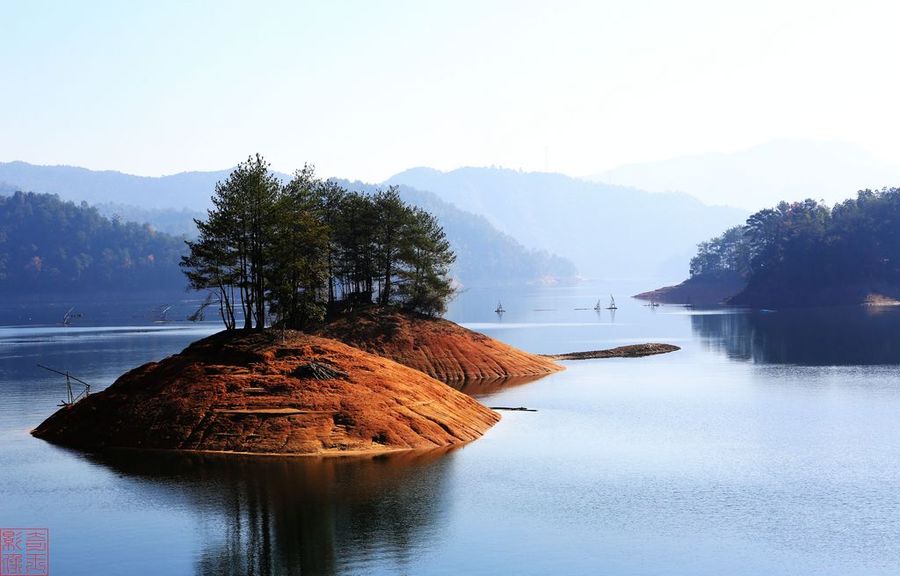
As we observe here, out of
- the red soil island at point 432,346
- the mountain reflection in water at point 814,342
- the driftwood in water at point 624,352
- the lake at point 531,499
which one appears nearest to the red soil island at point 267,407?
the lake at point 531,499

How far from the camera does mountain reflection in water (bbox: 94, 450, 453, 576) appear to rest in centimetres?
4622

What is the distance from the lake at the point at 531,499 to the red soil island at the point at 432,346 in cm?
2094

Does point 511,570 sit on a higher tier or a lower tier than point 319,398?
lower

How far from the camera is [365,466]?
213 ft

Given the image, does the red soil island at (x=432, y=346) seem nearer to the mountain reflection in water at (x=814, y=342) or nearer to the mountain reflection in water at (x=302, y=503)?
the mountain reflection in water at (x=814, y=342)

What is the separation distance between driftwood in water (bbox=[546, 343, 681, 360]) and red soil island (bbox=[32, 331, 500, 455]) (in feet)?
208

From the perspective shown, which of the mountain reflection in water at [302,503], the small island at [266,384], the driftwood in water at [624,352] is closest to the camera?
the mountain reflection in water at [302,503]

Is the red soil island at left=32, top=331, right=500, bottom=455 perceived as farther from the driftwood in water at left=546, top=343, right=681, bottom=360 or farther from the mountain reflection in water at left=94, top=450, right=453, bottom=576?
the driftwood in water at left=546, top=343, right=681, bottom=360

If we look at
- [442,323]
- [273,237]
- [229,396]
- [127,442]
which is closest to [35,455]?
[127,442]

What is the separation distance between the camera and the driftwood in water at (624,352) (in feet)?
471

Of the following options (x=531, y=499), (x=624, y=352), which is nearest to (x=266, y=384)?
(x=531, y=499)

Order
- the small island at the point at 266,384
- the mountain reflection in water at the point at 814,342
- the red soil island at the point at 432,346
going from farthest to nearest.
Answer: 1. the mountain reflection in water at the point at 814,342
2. the red soil island at the point at 432,346
3. the small island at the point at 266,384

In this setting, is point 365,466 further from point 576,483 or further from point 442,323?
point 442,323

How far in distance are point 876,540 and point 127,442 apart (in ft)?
161
